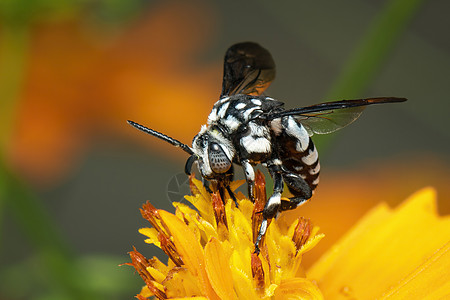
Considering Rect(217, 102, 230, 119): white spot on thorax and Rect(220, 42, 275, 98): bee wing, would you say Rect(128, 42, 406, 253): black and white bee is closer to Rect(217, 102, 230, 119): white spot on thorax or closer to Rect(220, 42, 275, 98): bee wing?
Rect(217, 102, 230, 119): white spot on thorax

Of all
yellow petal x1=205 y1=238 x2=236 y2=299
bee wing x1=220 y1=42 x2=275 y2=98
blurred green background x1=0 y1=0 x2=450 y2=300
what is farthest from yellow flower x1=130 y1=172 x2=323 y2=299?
blurred green background x1=0 y1=0 x2=450 y2=300

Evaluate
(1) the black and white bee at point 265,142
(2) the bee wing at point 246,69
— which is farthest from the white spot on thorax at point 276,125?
(2) the bee wing at point 246,69

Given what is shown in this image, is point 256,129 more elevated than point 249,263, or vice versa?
point 256,129

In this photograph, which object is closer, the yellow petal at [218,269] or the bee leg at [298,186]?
the yellow petal at [218,269]

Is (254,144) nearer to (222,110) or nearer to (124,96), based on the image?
(222,110)

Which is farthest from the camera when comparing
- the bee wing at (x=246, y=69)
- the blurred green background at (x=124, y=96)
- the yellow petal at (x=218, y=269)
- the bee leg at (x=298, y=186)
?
the blurred green background at (x=124, y=96)

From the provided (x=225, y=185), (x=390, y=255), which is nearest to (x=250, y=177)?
(x=225, y=185)

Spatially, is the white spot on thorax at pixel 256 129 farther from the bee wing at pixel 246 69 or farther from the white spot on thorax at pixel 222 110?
the bee wing at pixel 246 69
